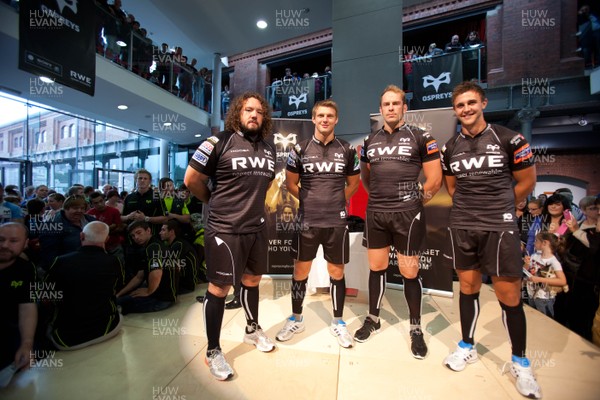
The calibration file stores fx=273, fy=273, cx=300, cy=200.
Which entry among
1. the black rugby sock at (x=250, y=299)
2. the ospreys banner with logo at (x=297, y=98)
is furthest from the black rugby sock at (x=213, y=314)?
the ospreys banner with logo at (x=297, y=98)

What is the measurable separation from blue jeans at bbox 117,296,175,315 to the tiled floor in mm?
197

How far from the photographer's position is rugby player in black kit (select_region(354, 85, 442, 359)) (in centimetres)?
204

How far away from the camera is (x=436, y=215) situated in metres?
3.25

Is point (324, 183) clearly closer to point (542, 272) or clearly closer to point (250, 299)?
point (250, 299)

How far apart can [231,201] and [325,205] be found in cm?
74

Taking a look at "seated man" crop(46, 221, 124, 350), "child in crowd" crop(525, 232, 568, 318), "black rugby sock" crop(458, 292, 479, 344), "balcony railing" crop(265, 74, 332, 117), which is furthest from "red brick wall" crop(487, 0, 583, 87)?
"seated man" crop(46, 221, 124, 350)

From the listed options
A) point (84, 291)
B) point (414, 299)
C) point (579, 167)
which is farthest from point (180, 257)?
point (579, 167)

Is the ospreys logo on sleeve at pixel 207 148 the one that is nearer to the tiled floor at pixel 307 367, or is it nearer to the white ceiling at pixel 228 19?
the tiled floor at pixel 307 367

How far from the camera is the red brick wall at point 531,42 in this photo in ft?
24.0

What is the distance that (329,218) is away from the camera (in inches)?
83.0

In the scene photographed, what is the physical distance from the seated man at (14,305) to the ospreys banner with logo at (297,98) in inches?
294

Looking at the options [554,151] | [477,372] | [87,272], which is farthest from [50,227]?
[554,151]

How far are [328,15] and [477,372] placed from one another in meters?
6.67

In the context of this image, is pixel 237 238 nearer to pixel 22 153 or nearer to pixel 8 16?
pixel 8 16
